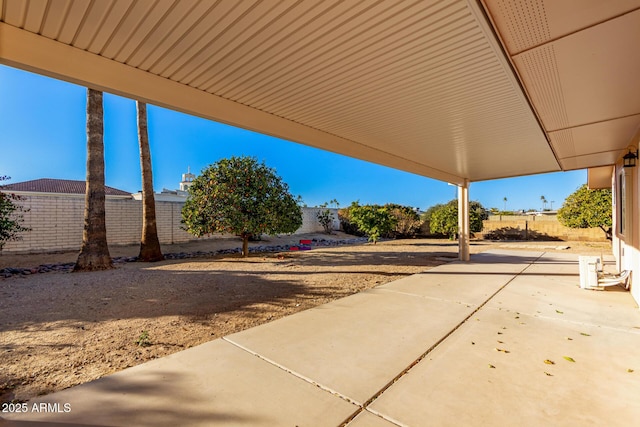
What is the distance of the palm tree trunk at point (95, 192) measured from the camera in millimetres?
7469

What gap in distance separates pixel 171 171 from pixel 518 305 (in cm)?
3943

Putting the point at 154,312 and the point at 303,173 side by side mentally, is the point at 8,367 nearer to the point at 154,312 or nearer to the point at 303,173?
the point at 154,312

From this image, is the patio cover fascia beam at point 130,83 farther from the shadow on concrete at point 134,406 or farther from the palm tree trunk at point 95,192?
the palm tree trunk at point 95,192

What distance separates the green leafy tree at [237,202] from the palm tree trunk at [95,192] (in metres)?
2.49

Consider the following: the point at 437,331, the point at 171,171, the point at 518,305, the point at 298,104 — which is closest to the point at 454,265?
the point at 518,305

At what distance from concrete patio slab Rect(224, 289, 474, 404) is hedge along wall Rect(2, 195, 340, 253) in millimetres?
10922

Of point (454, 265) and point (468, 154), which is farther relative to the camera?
point (454, 265)

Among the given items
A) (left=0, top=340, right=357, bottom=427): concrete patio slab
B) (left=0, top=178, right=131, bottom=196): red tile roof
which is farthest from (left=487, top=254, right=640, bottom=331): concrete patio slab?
(left=0, top=178, right=131, bottom=196): red tile roof

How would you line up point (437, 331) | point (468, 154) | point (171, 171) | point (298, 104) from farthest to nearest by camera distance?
point (171, 171), point (468, 154), point (298, 104), point (437, 331)

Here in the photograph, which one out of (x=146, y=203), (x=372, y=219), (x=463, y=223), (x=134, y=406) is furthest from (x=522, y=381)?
(x=372, y=219)

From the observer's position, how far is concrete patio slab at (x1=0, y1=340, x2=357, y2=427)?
1.78 m

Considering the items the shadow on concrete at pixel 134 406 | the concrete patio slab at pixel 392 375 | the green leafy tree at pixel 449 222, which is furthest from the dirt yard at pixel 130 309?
the green leafy tree at pixel 449 222

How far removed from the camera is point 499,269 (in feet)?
24.1

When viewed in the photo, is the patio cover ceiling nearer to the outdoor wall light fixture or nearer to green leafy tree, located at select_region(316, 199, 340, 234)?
the outdoor wall light fixture
